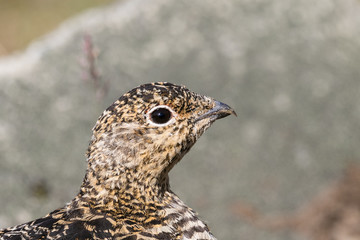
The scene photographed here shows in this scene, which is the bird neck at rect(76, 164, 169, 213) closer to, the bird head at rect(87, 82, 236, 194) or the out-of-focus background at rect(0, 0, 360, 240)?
the bird head at rect(87, 82, 236, 194)

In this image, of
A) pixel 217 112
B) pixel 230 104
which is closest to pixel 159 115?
pixel 217 112

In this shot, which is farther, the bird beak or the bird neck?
the bird beak

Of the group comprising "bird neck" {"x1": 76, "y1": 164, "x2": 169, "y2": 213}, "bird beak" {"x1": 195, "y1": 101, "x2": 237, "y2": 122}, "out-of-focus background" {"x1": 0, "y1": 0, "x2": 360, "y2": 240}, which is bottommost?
"bird neck" {"x1": 76, "y1": 164, "x2": 169, "y2": 213}

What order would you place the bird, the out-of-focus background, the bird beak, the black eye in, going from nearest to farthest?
the bird < the black eye < the bird beak < the out-of-focus background

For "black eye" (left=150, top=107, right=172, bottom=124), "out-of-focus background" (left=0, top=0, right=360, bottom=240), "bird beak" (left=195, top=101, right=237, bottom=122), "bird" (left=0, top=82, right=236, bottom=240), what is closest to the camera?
"bird" (left=0, top=82, right=236, bottom=240)

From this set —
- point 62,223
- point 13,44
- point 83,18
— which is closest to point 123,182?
point 62,223

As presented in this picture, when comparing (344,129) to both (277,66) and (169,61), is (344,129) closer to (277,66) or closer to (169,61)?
(277,66)

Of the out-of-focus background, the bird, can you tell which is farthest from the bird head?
the out-of-focus background

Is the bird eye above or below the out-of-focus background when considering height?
below
